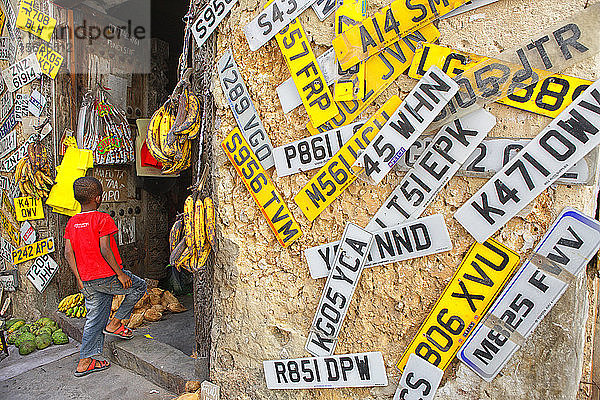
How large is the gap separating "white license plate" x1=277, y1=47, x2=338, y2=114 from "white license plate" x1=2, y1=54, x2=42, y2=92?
9.74ft

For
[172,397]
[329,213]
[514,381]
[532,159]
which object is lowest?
[172,397]

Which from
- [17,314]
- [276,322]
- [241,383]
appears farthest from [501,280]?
[17,314]

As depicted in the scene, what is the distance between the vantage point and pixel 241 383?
1977 millimetres

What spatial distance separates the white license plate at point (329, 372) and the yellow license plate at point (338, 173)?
2.03ft

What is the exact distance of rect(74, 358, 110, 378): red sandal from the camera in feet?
9.29

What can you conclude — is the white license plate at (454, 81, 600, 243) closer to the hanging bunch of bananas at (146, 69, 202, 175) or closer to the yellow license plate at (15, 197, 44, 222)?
the hanging bunch of bananas at (146, 69, 202, 175)

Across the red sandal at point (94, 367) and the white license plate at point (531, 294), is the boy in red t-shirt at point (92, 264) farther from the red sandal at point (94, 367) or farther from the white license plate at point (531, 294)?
the white license plate at point (531, 294)

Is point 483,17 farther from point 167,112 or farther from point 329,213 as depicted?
point 167,112

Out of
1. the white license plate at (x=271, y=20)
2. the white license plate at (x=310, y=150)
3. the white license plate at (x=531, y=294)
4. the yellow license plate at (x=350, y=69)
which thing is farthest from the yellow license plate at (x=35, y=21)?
the white license plate at (x=531, y=294)

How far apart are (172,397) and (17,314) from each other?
2554mm

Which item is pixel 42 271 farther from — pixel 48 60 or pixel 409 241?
pixel 409 241

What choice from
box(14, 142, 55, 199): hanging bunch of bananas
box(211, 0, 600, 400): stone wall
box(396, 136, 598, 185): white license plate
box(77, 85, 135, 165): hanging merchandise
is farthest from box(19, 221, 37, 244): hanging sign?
box(396, 136, 598, 185): white license plate

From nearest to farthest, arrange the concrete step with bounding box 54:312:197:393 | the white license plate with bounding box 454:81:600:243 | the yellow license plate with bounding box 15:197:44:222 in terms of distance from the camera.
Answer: the white license plate with bounding box 454:81:600:243, the concrete step with bounding box 54:312:197:393, the yellow license plate with bounding box 15:197:44:222

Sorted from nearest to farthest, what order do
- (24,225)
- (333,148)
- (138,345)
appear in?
(333,148) → (138,345) → (24,225)
